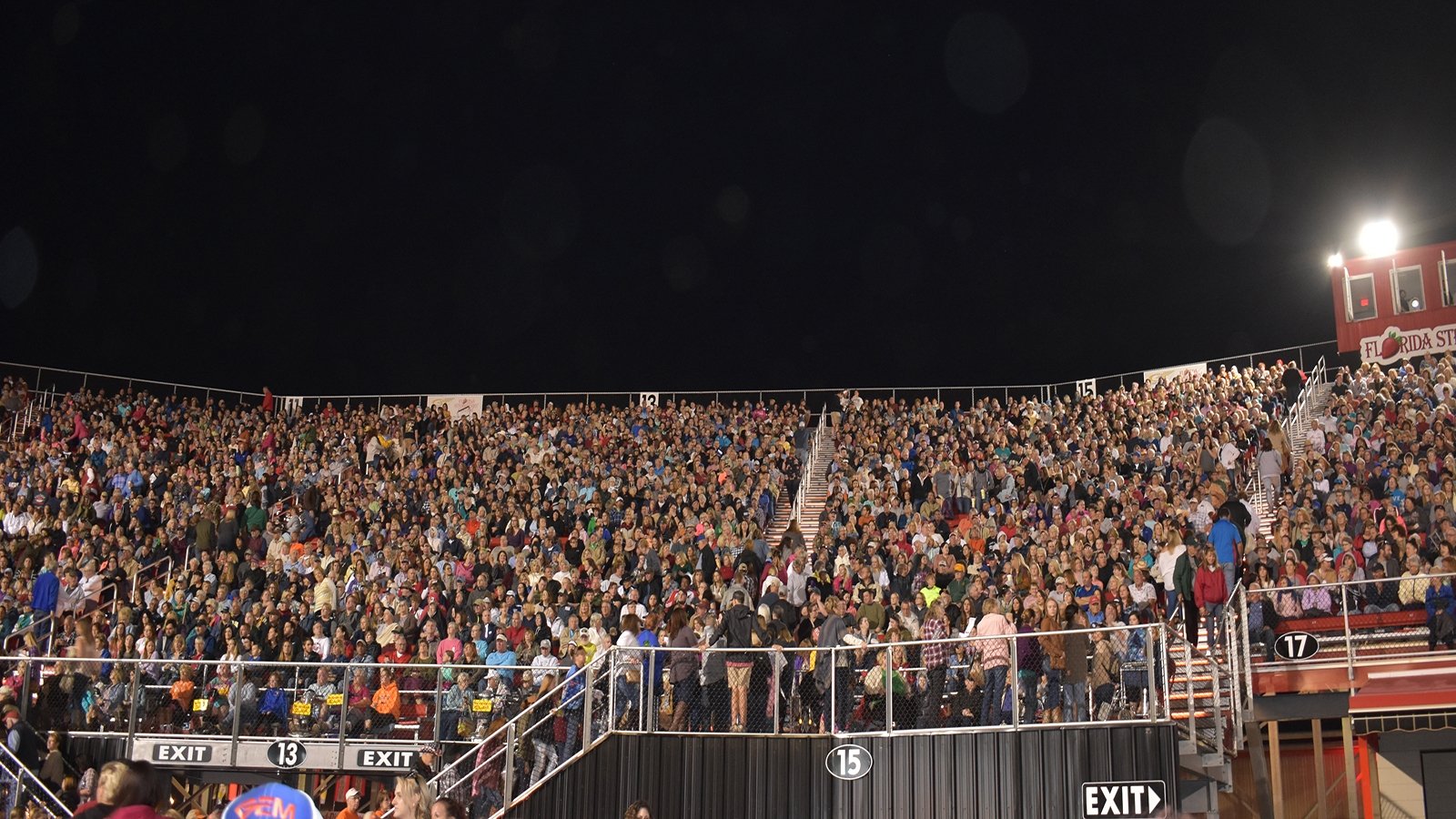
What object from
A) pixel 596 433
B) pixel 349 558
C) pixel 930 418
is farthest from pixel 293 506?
pixel 930 418

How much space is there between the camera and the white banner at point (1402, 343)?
3102 centimetres

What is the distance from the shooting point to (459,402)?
3419 cm

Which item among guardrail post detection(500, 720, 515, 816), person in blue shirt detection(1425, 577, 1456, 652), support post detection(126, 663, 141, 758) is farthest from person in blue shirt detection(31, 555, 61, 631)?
person in blue shirt detection(1425, 577, 1456, 652)

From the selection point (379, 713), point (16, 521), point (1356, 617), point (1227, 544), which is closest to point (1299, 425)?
point (1227, 544)

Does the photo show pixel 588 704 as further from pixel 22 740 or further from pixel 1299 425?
pixel 1299 425

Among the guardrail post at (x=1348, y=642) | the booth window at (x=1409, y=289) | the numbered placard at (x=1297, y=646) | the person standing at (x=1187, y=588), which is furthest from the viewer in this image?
the booth window at (x=1409, y=289)

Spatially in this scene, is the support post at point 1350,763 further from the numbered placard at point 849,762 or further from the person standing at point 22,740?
the person standing at point 22,740

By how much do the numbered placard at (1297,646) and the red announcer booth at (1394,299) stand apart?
19.3m

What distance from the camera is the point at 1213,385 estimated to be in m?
26.9

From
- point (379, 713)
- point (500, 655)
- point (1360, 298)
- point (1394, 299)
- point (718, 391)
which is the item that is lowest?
point (379, 713)

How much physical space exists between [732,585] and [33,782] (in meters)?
8.35

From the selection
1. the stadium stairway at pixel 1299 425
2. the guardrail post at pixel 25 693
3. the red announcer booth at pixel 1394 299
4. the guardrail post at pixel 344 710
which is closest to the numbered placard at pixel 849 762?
the guardrail post at pixel 344 710

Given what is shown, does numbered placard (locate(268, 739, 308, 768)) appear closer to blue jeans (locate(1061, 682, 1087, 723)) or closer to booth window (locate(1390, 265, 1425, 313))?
blue jeans (locate(1061, 682, 1087, 723))

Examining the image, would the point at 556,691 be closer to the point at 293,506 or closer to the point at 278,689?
the point at 278,689
